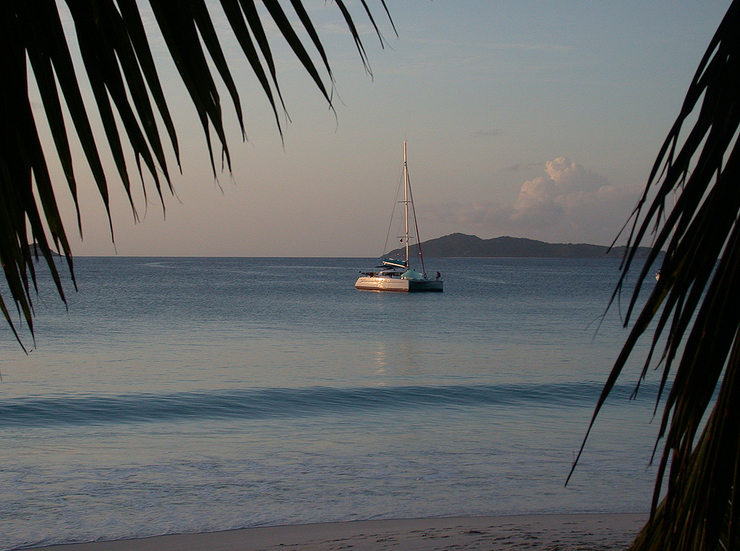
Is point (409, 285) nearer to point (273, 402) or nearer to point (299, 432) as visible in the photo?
point (273, 402)

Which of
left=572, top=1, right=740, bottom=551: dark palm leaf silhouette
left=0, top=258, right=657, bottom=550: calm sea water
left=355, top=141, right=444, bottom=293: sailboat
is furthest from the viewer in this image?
left=355, top=141, right=444, bottom=293: sailboat

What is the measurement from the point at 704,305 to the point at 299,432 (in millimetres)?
12304

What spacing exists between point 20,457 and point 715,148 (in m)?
11.7

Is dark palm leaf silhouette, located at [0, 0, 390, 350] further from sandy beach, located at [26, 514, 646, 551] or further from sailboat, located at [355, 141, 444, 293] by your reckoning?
sailboat, located at [355, 141, 444, 293]

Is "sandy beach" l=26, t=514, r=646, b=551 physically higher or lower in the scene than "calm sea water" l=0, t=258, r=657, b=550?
higher

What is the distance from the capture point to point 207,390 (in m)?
17.1

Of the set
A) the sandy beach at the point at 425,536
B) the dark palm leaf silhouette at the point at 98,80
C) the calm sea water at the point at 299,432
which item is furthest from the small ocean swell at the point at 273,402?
the dark palm leaf silhouette at the point at 98,80

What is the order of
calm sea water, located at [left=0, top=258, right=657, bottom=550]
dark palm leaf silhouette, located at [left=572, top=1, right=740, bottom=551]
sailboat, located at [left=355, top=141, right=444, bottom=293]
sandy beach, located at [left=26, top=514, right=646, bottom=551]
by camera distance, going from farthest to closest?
sailboat, located at [left=355, top=141, right=444, bottom=293]
calm sea water, located at [left=0, top=258, right=657, bottom=550]
sandy beach, located at [left=26, top=514, right=646, bottom=551]
dark palm leaf silhouette, located at [left=572, top=1, right=740, bottom=551]

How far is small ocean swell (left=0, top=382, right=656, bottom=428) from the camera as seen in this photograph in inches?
560

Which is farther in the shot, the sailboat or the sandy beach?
the sailboat

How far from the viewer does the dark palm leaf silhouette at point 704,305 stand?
0.66 meters

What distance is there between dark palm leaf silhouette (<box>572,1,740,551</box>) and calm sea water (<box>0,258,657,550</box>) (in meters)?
0.25

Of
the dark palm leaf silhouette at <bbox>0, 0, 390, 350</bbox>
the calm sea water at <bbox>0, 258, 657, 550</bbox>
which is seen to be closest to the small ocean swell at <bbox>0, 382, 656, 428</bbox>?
the calm sea water at <bbox>0, 258, 657, 550</bbox>

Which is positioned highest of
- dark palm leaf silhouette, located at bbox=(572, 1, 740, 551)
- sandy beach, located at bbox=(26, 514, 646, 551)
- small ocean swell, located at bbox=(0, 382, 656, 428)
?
dark palm leaf silhouette, located at bbox=(572, 1, 740, 551)
